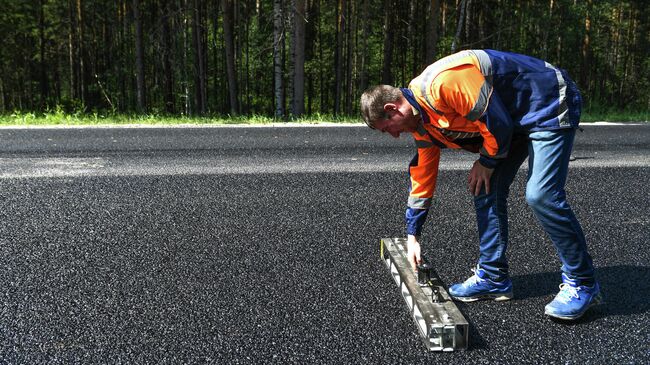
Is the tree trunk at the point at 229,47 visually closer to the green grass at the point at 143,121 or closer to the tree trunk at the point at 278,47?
the tree trunk at the point at 278,47

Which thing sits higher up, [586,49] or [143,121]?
[586,49]

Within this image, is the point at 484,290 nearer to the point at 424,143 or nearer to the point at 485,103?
the point at 424,143

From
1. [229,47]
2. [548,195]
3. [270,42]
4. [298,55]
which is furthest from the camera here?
[270,42]

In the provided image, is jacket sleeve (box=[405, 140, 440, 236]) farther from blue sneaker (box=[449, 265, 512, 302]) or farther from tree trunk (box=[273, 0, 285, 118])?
tree trunk (box=[273, 0, 285, 118])

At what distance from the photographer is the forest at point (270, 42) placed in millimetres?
25062

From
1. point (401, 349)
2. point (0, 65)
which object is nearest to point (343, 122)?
point (401, 349)

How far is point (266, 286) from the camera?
3229mm

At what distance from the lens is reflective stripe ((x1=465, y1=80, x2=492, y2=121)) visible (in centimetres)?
241

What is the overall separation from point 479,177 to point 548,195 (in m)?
0.33

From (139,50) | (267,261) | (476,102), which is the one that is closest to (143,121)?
(267,261)

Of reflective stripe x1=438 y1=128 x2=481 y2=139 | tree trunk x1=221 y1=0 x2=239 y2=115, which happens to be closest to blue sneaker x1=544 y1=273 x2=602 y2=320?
reflective stripe x1=438 y1=128 x2=481 y2=139

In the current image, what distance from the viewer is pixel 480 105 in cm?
241

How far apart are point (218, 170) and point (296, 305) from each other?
11.3ft

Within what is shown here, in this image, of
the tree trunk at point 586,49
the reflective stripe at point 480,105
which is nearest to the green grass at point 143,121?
the reflective stripe at point 480,105
